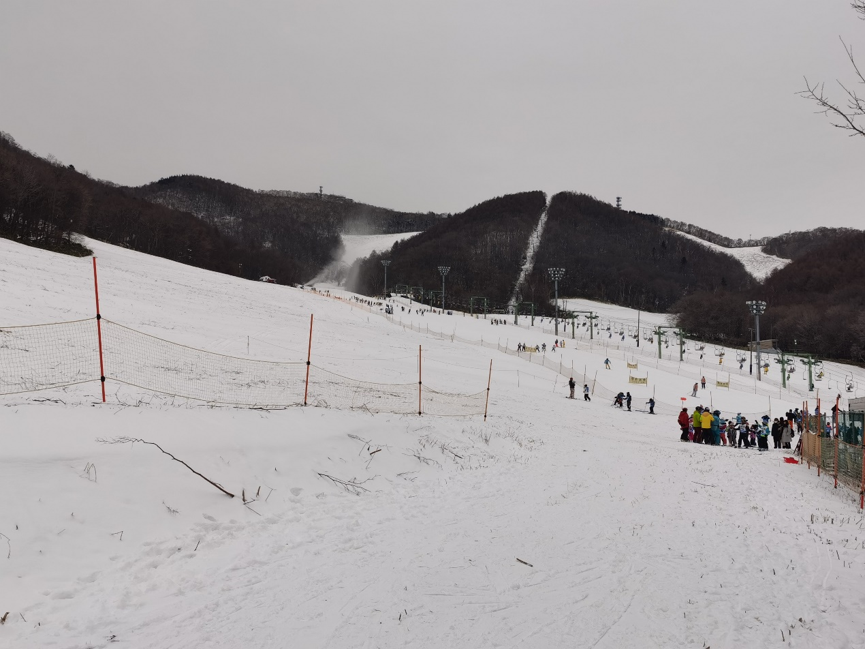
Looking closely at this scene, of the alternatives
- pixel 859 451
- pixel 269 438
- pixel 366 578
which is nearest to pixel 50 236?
pixel 269 438

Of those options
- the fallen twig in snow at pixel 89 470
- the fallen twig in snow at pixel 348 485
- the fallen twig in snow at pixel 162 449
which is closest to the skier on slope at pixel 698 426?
the fallen twig in snow at pixel 348 485

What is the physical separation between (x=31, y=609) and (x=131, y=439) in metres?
2.96

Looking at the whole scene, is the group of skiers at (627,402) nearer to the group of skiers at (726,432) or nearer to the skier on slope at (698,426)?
the group of skiers at (726,432)

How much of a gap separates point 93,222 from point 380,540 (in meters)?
107

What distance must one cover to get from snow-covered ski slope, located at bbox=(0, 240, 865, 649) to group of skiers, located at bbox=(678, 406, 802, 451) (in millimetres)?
6482

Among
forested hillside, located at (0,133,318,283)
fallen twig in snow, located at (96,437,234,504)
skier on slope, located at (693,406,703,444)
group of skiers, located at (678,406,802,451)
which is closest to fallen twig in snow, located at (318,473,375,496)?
fallen twig in snow, located at (96,437,234,504)

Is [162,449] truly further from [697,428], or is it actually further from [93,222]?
[93,222]

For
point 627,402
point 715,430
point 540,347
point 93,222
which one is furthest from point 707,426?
point 93,222

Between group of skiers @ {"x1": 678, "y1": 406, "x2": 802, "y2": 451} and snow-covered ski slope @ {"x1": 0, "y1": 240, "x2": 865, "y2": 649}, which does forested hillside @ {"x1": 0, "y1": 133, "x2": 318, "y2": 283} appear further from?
group of skiers @ {"x1": 678, "y1": 406, "x2": 802, "y2": 451}

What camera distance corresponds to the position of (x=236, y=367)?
17656 millimetres

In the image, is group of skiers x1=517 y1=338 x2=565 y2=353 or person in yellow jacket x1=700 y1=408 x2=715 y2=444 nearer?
person in yellow jacket x1=700 y1=408 x2=715 y2=444

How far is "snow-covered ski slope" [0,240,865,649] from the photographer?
4324mm

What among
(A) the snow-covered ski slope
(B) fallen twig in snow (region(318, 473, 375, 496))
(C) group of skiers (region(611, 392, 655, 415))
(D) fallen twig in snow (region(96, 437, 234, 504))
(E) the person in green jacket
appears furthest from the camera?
(C) group of skiers (region(611, 392, 655, 415))

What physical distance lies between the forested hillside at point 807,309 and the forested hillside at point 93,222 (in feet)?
396
